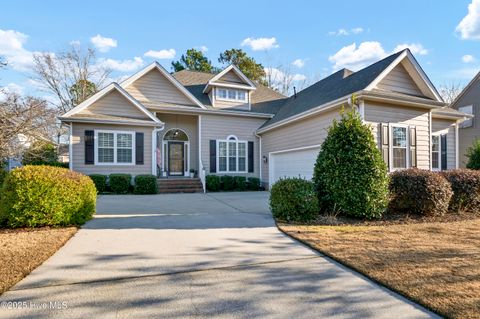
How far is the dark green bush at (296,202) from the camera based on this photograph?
260 inches

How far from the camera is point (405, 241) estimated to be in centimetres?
505

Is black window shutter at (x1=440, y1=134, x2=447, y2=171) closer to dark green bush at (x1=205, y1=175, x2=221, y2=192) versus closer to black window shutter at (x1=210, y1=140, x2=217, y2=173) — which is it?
dark green bush at (x1=205, y1=175, x2=221, y2=192)

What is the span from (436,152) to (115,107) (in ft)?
52.4

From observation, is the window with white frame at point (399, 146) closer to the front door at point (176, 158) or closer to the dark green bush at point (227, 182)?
the dark green bush at point (227, 182)

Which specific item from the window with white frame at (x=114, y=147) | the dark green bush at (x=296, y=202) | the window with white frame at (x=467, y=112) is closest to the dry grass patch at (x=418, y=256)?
the dark green bush at (x=296, y=202)

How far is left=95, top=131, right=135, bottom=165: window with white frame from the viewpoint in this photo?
514 inches

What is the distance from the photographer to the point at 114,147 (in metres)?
13.2

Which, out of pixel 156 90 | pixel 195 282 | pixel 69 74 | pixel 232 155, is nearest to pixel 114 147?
pixel 156 90

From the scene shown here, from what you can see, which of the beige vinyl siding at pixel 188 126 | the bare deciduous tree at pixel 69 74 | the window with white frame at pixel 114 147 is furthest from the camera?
the bare deciduous tree at pixel 69 74

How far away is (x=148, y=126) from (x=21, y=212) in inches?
331

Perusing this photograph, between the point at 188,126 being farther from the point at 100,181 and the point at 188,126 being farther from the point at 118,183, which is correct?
the point at 100,181

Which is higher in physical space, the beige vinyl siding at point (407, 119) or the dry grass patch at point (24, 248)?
the beige vinyl siding at point (407, 119)

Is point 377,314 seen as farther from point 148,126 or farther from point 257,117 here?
point 257,117

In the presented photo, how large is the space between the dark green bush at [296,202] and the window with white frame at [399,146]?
561cm
